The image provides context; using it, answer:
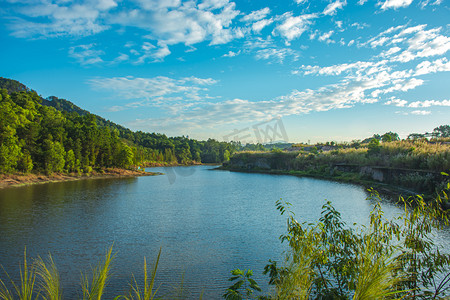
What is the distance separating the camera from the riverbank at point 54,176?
31.8m

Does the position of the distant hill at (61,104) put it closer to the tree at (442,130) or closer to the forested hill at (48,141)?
the forested hill at (48,141)

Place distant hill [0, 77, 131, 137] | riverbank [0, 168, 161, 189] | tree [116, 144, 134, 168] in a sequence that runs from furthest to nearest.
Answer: distant hill [0, 77, 131, 137] < tree [116, 144, 134, 168] < riverbank [0, 168, 161, 189]

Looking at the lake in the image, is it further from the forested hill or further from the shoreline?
the forested hill

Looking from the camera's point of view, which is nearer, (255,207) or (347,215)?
(347,215)

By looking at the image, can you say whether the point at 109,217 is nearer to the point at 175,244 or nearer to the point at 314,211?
the point at 175,244

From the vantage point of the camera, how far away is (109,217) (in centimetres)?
1653

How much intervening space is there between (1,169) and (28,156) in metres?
4.12

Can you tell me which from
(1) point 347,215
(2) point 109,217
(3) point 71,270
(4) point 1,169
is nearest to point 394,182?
(1) point 347,215

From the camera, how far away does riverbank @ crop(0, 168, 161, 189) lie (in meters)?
31.8

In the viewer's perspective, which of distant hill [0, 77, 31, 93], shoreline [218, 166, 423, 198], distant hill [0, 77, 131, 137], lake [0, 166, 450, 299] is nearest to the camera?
lake [0, 166, 450, 299]

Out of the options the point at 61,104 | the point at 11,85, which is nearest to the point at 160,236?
the point at 11,85

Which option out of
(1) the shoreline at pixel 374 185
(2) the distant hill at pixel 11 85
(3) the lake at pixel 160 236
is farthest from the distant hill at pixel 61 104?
(3) the lake at pixel 160 236

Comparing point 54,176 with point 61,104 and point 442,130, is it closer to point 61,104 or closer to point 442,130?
point 442,130

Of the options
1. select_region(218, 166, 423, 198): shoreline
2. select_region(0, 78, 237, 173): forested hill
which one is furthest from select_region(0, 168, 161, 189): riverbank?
select_region(218, 166, 423, 198): shoreline
